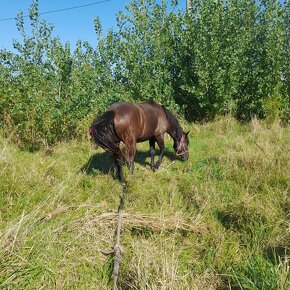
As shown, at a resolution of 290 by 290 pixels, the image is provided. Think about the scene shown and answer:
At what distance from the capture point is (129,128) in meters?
5.86

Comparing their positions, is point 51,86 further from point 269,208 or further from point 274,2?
point 274,2

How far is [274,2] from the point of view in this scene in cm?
1145

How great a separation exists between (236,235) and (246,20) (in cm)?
1006

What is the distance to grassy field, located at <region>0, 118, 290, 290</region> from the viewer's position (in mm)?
2941

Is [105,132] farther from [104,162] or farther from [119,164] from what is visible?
[104,162]

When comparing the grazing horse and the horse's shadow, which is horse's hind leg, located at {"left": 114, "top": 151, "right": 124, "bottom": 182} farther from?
the horse's shadow

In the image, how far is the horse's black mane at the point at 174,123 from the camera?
24.3ft

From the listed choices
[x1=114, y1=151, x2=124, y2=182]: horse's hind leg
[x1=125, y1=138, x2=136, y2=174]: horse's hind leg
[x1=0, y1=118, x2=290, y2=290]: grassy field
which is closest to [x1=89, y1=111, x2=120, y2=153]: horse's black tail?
Result: [x1=114, y1=151, x2=124, y2=182]: horse's hind leg

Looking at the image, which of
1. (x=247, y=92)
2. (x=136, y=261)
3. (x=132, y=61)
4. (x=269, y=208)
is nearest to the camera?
(x=136, y=261)

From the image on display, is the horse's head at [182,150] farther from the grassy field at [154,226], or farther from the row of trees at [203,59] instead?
the row of trees at [203,59]

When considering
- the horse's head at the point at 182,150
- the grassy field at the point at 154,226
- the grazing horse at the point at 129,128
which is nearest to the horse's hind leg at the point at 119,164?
the grazing horse at the point at 129,128

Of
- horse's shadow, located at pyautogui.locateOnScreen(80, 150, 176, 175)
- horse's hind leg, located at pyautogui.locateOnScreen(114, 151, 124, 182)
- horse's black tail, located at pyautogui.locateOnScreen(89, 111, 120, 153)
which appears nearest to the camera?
horse's black tail, located at pyautogui.locateOnScreen(89, 111, 120, 153)

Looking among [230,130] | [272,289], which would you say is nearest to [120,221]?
[272,289]

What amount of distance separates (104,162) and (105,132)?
1793 millimetres
